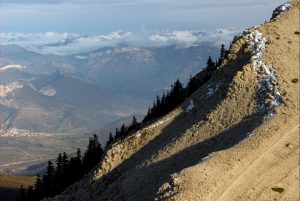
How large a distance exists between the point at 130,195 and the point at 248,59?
102 feet

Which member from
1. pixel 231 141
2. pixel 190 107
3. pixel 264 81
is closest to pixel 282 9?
pixel 190 107

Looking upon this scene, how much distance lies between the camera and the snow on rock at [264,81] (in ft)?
244

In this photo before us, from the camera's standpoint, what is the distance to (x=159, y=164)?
78.5 meters

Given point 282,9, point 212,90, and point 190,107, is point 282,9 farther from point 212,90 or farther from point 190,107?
point 190,107

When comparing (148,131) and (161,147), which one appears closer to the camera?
(161,147)

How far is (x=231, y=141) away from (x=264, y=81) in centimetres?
1524

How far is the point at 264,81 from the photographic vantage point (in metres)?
80.9

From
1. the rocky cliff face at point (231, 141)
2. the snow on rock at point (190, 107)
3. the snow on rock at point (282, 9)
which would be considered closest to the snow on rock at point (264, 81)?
the rocky cliff face at point (231, 141)

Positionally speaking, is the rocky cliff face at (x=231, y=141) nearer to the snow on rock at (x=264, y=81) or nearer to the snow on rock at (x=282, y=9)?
the snow on rock at (x=264, y=81)

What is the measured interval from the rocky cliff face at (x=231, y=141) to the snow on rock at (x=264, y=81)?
0.18 meters

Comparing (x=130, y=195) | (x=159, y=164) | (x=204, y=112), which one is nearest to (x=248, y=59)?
(x=204, y=112)

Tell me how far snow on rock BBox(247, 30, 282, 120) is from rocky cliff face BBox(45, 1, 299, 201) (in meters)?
0.18

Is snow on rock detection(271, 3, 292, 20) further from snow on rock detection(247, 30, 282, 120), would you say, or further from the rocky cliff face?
snow on rock detection(247, 30, 282, 120)

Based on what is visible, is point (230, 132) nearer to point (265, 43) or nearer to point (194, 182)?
point (194, 182)
